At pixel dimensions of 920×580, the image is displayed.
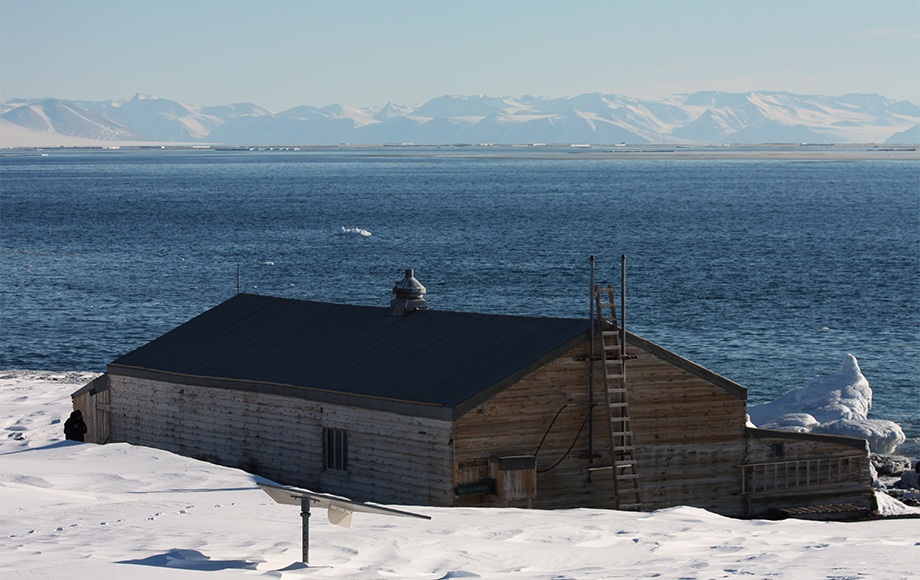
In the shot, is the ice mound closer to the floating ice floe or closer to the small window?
the floating ice floe

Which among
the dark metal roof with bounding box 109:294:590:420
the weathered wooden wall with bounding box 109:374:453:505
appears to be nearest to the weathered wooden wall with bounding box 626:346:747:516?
the dark metal roof with bounding box 109:294:590:420

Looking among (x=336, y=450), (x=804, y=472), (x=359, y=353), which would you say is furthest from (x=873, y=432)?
(x=336, y=450)

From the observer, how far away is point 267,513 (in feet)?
64.7

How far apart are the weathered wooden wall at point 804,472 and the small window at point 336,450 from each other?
886 centimetres

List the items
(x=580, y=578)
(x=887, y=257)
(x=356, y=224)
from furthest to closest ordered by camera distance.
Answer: (x=356, y=224) → (x=887, y=257) → (x=580, y=578)

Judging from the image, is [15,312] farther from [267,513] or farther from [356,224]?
[356,224]

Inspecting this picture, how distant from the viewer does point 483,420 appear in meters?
21.9

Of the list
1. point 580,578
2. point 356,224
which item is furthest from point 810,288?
point 356,224

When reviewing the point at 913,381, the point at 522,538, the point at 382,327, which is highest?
the point at 382,327

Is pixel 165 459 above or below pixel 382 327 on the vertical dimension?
below

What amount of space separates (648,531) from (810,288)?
51.9 metres

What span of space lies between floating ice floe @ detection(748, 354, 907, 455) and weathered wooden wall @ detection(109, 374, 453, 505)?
15.8m

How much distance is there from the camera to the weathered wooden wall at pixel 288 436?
72.5 feet

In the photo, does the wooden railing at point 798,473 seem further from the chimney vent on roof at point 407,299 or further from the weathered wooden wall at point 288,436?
the chimney vent on roof at point 407,299
